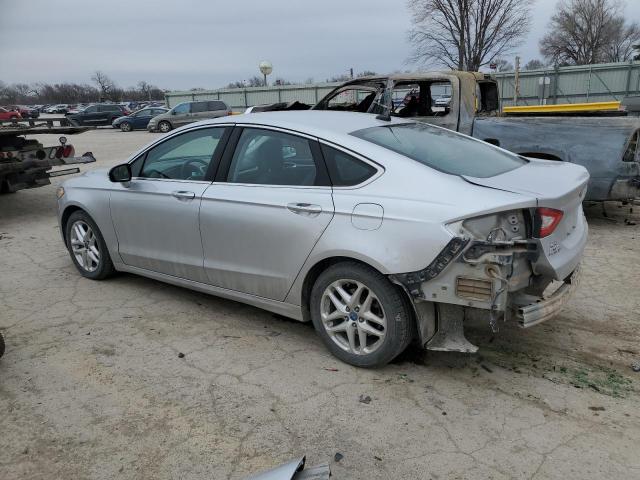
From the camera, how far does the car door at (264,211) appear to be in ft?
11.3

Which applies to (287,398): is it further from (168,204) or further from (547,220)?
(168,204)

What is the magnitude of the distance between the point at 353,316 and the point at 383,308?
0.25m

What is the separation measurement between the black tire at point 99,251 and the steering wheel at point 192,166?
1.23 meters

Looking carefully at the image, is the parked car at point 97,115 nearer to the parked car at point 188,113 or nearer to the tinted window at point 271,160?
the parked car at point 188,113

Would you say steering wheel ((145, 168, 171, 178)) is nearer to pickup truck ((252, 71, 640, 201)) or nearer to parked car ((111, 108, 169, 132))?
pickup truck ((252, 71, 640, 201))

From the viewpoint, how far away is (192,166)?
4.27m

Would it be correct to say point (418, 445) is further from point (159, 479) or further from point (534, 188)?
point (534, 188)

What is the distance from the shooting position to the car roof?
3.59 m

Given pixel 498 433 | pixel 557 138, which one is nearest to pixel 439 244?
pixel 498 433

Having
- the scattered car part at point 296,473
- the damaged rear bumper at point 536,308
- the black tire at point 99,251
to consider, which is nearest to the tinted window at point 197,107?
the black tire at point 99,251

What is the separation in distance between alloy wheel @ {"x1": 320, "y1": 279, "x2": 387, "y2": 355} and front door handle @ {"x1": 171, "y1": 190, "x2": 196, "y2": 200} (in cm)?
135

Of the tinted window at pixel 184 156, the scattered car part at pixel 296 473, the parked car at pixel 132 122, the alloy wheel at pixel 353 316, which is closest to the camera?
the scattered car part at pixel 296 473

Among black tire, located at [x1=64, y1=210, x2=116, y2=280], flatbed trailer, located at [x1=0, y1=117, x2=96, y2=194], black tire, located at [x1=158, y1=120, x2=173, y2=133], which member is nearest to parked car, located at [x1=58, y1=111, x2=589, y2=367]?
black tire, located at [x1=64, y1=210, x2=116, y2=280]

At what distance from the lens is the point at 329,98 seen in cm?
809
